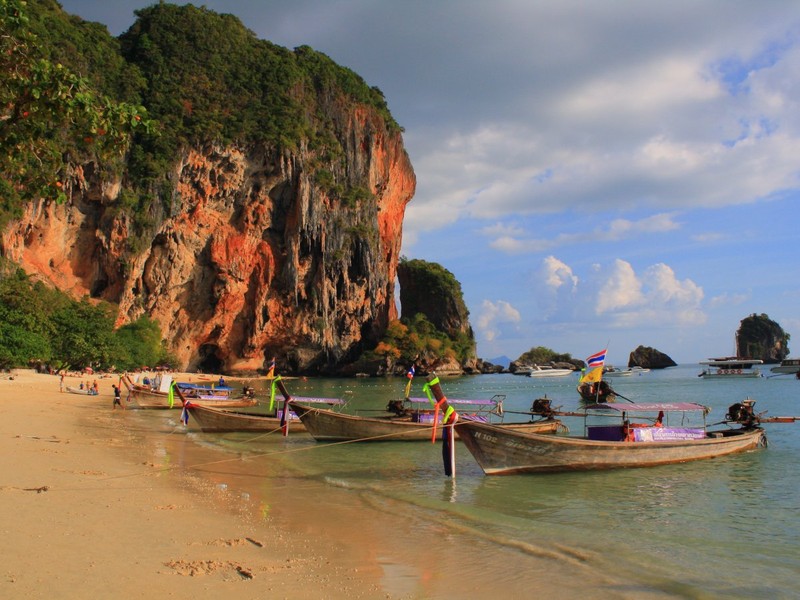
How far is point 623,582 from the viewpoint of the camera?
23.7 feet

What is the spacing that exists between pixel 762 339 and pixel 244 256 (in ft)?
371

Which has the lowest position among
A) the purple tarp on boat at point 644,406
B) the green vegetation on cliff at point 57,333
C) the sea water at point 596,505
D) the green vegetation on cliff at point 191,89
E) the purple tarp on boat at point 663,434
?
the sea water at point 596,505

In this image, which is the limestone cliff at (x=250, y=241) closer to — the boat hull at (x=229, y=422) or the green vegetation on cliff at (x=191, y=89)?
the green vegetation on cliff at (x=191, y=89)

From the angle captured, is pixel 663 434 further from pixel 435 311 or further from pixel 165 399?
pixel 435 311

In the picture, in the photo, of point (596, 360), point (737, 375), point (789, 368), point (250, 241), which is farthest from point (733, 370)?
point (596, 360)

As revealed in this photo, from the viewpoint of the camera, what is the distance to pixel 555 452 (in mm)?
14297

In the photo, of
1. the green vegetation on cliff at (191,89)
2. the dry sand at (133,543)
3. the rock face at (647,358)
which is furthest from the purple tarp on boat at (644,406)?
the rock face at (647,358)

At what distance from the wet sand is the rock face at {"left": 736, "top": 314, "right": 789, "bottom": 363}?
136205mm

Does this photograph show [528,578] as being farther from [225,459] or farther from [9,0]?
[225,459]

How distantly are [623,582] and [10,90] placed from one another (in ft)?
28.4

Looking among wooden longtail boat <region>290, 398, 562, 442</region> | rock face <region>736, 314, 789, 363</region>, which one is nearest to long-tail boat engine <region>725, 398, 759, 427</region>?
wooden longtail boat <region>290, 398, 562, 442</region>

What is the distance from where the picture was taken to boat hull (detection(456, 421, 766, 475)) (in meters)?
13.7

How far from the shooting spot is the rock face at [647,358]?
12762cm

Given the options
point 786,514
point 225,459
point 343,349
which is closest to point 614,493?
point 786,514
